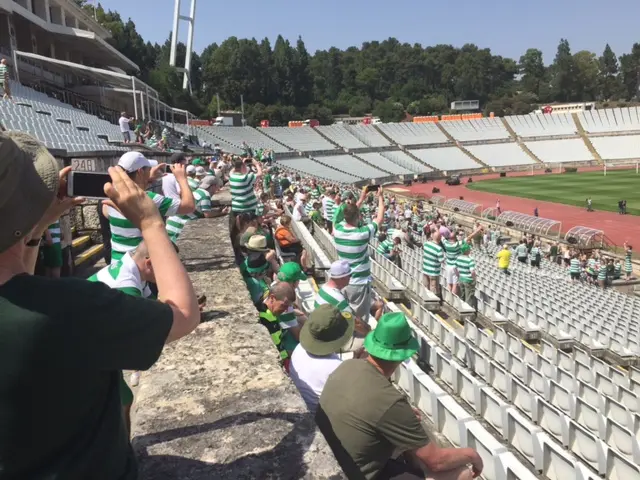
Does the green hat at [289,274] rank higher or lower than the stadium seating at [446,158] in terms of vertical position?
higher

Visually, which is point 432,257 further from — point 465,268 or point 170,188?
point 170,188

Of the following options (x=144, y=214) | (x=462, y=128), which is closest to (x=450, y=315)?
(x=144, y=214)

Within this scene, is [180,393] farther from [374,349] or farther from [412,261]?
[412,261]

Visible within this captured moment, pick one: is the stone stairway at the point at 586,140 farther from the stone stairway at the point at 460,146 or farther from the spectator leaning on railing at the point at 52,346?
the spectator leaning on railing at the point at 52,346

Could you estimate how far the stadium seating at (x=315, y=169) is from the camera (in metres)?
50.2

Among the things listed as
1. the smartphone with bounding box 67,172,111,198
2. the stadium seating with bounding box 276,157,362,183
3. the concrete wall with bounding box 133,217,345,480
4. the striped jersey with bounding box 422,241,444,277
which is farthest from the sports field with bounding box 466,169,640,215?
the smartphone with bounding box 67,172,111,198

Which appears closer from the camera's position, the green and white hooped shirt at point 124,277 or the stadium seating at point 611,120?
the green and white hooped shirt at point 124,277

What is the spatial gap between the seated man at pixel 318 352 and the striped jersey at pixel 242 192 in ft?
14.8

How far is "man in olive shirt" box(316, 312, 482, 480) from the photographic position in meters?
2.76

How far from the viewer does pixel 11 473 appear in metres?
1.25

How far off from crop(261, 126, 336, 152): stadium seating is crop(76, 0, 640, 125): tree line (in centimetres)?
1014

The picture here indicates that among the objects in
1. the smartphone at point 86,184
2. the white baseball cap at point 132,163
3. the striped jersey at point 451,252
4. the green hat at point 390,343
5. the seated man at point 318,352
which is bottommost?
the striped jersey at point 451,252

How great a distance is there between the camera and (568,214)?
118 feet

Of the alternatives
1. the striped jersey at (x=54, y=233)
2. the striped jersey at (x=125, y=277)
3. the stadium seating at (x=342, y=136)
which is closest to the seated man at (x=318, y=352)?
the striped jersey at (x=125, y=277)
